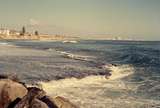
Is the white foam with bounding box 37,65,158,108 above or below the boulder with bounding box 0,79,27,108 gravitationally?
below

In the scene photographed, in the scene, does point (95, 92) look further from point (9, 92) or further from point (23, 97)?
point (23, 97)

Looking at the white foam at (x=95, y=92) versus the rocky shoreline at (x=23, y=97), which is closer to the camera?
the rocky shoreline at (x=23, y=97)

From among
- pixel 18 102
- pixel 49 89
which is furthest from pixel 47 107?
pixel 49 89

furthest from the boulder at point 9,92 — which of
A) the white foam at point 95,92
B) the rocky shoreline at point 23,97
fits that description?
the white foam at point 95,92

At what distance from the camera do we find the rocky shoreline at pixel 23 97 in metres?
7.73

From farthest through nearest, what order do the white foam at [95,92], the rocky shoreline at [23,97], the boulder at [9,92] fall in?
the white foam at [95,92]
the boulder at [9,92]
the rocky shoreline at [23,97]

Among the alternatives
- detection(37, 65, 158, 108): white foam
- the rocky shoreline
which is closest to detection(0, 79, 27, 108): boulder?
the rocky shoreline

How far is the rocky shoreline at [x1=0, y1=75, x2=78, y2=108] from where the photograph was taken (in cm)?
773

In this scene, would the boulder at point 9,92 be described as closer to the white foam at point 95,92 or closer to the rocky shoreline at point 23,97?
the rocky shoreline at point 23,97

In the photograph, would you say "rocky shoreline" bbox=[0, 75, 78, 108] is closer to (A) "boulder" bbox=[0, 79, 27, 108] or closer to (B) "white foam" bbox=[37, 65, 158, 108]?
(A) "boulder" bbox=[0, 79, 27, 108]

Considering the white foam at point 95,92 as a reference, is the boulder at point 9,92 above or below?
above

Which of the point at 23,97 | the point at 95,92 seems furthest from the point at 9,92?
the point at 95,92

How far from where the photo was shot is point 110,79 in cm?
2103

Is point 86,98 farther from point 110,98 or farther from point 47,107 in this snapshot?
point 47,107
